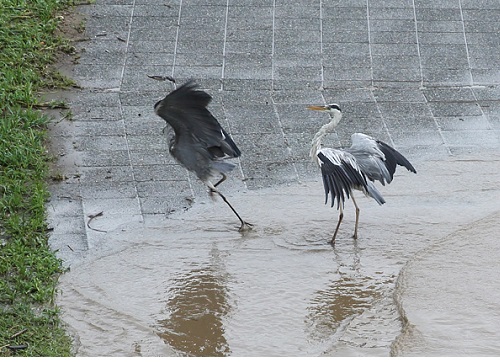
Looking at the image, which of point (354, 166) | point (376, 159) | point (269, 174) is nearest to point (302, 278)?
point (354, 166)

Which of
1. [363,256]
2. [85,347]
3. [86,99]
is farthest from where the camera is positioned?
[86,99]

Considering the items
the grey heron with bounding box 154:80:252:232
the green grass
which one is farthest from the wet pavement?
the grey heron with bounding box 154:80:252:232

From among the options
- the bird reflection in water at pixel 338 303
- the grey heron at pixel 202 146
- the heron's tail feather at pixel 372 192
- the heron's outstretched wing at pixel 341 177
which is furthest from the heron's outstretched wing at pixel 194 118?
the bird reflection in water at pixel 338 303

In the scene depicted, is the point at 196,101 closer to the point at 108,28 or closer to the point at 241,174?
the point at 241,174

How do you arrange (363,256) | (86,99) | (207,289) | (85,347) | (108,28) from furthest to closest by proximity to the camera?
(108,28) → (86,99) → (363,256) → (207,289) → (85,347)

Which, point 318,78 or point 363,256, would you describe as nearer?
point 363,256

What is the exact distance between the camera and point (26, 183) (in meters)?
7.68

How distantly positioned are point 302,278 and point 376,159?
1.24 metres

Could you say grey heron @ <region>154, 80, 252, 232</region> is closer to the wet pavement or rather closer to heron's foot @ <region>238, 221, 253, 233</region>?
heron's foot @ <region>238, 221, 253, 233</region>

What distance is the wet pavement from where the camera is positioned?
608 centimetres

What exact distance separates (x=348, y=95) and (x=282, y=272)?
3.20 metres

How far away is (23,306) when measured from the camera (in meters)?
6.07

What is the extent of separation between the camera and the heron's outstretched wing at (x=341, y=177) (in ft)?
22.5

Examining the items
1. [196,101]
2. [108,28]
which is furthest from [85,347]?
[108,28]
